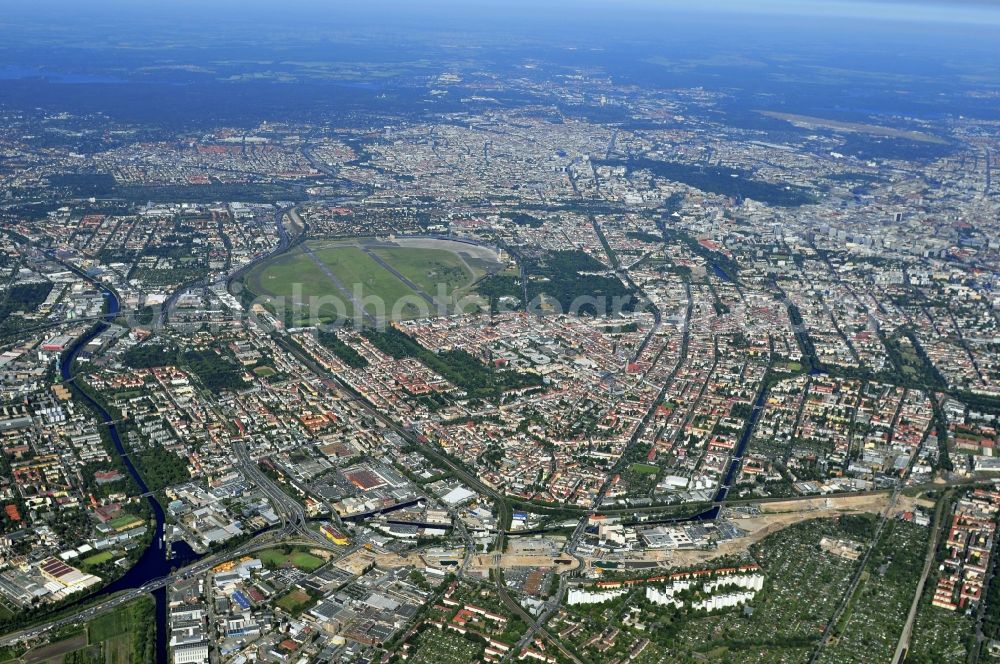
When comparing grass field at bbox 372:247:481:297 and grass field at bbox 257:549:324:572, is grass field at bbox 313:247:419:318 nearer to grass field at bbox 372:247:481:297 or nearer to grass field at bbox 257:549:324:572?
grass field at bbox 372:247:481:297

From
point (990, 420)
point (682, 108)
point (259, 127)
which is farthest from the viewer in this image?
point (682, 108)

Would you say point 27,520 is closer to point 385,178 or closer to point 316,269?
point 316,269

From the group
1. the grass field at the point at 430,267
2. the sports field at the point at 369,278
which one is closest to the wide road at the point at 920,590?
the sports field at the point at 369,278

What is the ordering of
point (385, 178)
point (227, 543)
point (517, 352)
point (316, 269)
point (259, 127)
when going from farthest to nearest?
1. point (259, 127)
2. point (385, 178)
3. point (316, 269)
4. point (517, 352)
5. point (227, 543)

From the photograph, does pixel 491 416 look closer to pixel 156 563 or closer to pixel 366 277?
pixel 156 563

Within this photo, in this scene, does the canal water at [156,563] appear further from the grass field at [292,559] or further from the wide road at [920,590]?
the wide road at [920,590]

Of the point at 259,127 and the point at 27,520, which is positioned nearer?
the point at 27,520

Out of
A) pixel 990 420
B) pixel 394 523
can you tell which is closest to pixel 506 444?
pixel 394 523
